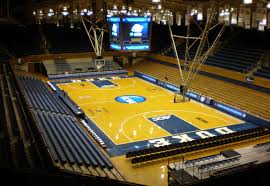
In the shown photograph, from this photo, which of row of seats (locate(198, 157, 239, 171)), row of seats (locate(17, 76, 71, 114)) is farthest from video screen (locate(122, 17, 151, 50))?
row of seats (locate(198, 157, 239, 171))

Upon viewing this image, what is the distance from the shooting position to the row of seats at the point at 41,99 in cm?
1980

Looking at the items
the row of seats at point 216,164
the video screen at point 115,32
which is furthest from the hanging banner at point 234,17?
the row of seats at point 216,164

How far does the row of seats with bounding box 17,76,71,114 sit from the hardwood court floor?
149 centimetres

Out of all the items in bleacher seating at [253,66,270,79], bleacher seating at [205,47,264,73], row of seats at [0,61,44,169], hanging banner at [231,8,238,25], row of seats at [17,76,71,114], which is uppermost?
hanging banner at [231,8,238,25]

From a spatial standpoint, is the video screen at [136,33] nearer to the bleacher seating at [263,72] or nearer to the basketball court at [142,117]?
the basketball court at [142,117]

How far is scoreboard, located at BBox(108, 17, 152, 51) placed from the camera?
1788cm

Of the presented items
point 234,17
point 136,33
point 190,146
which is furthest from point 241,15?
point 190,146

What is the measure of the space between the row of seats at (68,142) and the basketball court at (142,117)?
3.60ft

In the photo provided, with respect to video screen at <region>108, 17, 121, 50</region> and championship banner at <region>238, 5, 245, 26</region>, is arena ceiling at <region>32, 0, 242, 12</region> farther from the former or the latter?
video screen at <region>108, 17, 121, 50</region>

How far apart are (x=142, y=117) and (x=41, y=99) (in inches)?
277

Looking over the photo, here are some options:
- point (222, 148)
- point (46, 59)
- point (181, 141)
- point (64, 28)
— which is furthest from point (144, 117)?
point (64, 28)

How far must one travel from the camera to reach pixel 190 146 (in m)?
15.0

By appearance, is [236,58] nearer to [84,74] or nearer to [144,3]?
[144,3]

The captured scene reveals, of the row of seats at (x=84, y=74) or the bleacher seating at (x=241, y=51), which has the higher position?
the bleacher seating at (x=241, y=51)
